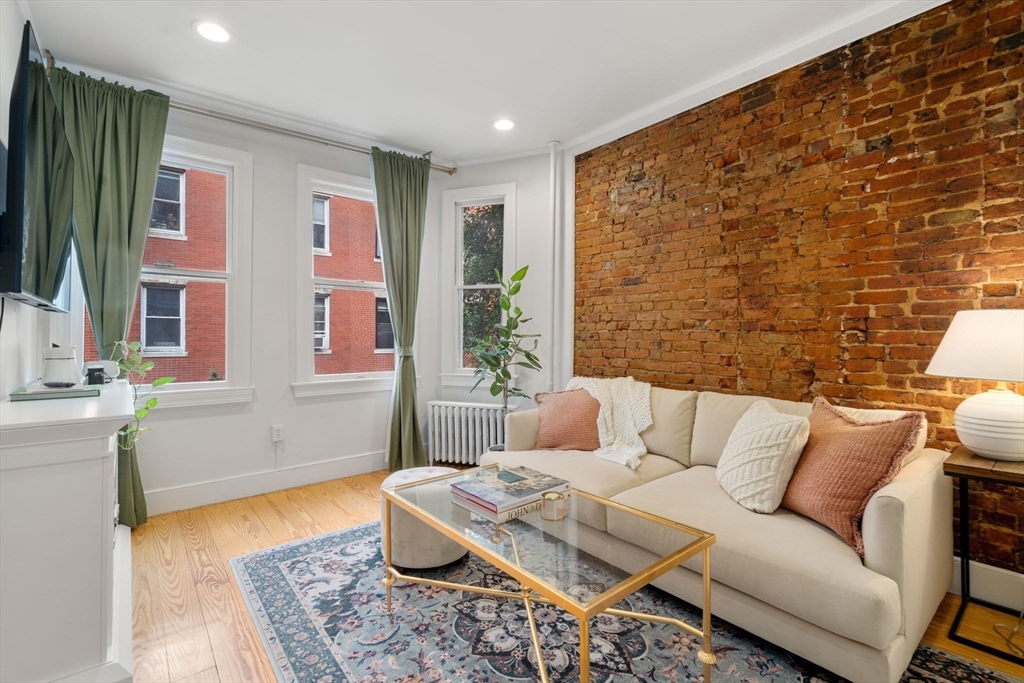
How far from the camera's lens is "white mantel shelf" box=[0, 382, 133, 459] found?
1.27 metres

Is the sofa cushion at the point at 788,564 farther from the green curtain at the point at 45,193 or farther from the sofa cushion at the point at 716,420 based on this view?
the green curtain at the point at 45,193

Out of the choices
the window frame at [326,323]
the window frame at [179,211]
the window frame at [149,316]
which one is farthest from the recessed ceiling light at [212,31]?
the window frame at [326,323]

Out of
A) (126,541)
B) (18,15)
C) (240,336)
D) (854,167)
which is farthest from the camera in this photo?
(240,336)

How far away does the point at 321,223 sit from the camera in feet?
12.5

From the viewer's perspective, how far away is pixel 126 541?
8.34 feet

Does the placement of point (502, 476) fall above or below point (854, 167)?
below

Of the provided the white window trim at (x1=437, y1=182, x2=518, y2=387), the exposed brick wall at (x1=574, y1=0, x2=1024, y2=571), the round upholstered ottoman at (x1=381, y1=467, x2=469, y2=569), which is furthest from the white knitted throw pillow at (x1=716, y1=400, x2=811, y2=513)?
the white window trim at (x1=437, y1=182, x2=518, y2=387)

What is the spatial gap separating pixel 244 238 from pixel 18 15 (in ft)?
4.74

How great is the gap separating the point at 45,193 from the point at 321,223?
5.89ft

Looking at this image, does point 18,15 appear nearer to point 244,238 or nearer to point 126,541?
point 244,238

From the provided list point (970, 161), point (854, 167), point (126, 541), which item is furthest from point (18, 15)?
point (970, 161)

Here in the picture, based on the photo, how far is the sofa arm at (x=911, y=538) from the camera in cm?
148

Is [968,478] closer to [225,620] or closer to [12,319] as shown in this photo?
[225,620]

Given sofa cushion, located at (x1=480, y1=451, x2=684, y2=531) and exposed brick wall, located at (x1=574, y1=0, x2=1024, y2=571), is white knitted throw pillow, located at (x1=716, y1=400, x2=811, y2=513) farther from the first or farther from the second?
exposed brick wall, located at (x1=574, y1=0, x2=1024, y2=571)
